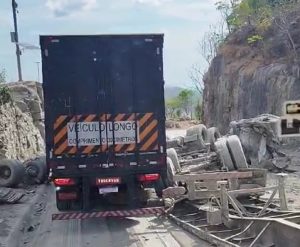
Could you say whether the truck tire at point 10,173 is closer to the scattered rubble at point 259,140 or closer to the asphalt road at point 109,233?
the asphalt road at point 109,233

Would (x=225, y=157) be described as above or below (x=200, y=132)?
below

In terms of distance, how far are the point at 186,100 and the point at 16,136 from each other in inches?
2962

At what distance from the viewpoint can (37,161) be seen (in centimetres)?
1880

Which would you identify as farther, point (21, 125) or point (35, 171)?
point (21, 125)

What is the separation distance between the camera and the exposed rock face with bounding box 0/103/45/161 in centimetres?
2261

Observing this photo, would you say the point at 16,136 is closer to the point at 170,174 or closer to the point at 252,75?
the point at 252,75

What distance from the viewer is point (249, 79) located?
34.5 m

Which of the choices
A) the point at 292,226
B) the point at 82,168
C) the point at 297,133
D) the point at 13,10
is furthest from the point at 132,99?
the point at 13,10

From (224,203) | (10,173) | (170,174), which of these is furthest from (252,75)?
(224,203)

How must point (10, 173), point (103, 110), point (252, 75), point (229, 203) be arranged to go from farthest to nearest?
point (252, 75) → point (10, 173) → point (103, 110) → point (229, 203)

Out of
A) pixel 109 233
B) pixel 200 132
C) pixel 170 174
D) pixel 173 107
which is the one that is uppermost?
pixel 173 107

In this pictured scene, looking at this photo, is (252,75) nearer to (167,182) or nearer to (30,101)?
(30,101)

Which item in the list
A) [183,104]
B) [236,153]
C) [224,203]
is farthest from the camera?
[183,104]

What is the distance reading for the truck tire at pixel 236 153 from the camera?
12.4m
